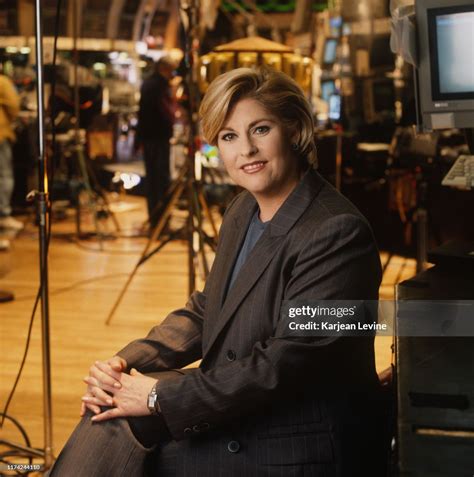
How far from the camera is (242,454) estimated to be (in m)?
1.50

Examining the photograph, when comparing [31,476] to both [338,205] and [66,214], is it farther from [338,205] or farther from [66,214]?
[66,214]

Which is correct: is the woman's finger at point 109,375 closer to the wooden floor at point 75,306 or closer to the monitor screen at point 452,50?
the monitor screen at point 452,50

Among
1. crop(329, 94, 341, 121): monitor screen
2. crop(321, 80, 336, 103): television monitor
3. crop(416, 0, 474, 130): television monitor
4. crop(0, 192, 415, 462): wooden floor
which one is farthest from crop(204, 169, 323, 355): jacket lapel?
crop(321, 80, 336, 103): television monitor

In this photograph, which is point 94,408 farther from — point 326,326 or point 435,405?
point 435,405

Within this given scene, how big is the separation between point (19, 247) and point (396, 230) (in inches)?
102

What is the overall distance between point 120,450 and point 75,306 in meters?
3.20

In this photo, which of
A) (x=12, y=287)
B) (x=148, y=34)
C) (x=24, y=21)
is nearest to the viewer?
(x=12, y=287)

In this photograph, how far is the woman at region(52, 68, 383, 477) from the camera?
1.47 metres

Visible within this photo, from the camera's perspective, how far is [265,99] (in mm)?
1592

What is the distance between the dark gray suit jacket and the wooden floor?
139 centimetres

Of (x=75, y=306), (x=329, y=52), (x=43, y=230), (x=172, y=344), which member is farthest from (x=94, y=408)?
(x=329, y=52)

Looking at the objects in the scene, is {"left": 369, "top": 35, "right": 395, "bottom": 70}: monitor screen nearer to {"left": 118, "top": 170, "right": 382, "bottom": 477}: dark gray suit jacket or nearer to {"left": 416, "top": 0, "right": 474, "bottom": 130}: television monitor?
{"left": 416, "top": 0, "right": 474, "bottom": 130}: television monitor

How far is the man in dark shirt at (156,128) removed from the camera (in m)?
7.04

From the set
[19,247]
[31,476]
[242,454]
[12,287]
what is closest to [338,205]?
[242,454]
